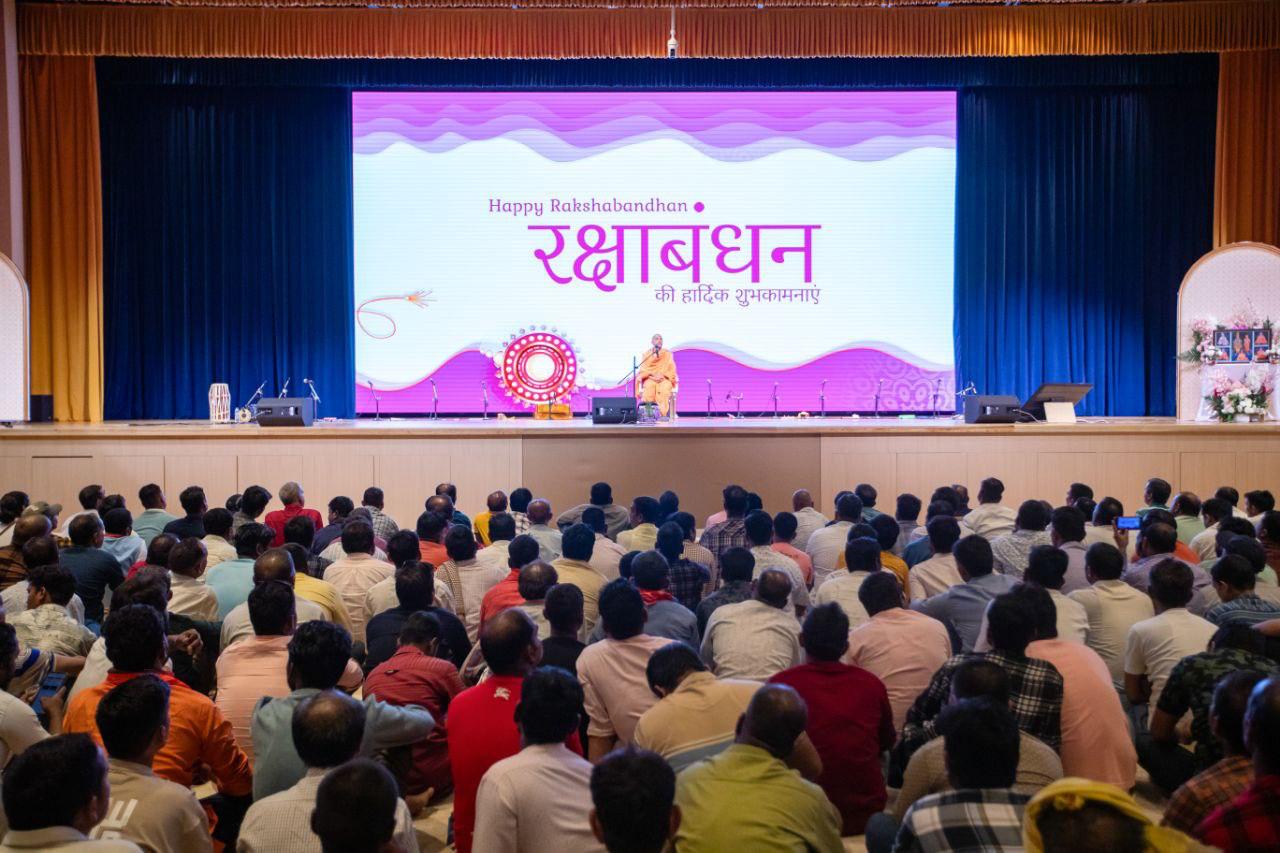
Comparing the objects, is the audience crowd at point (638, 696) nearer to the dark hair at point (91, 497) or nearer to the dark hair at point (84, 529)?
the dark hair at point (84, 529)

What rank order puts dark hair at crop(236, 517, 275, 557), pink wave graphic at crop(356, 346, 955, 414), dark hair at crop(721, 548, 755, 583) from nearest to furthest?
dark hair at crop(721, 548, 755, 583)
dark hair at crop(236, 517, 275, 557)
pink wave graphic at crop(356, 346, 955, 414)

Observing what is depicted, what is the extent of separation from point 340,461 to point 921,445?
442cm

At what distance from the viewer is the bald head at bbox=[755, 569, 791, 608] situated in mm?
3656

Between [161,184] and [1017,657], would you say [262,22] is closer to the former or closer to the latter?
[161,184]

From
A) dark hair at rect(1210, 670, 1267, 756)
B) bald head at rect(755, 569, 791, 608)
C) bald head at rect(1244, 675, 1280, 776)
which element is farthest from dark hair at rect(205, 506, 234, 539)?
bald head at rect(1244, 675, 1280, 776)

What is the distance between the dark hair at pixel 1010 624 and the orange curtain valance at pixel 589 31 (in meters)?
9.13

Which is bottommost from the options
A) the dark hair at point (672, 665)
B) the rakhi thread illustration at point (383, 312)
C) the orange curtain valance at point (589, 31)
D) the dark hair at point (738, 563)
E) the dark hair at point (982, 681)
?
the dark hair at point (672, 665)

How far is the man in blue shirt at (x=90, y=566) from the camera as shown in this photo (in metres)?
4.55

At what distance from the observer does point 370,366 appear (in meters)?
12.1

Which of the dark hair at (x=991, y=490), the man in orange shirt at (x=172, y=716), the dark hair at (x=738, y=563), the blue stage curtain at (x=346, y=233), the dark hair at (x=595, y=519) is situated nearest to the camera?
the man in orange shirt at (x=172, y=716)

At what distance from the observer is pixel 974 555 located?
13.0ft

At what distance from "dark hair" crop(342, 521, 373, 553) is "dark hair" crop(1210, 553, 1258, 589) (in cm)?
279

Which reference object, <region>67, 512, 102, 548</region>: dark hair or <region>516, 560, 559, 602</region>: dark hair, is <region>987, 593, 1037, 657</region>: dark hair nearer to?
<region>516, 560, 559, 602</region>: dark hair

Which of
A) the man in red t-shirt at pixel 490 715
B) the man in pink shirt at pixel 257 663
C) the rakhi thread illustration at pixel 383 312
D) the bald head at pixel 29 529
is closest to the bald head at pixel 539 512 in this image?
the bald head at pixel 29 529
